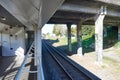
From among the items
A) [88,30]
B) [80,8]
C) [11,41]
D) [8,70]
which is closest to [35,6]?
[8,70]

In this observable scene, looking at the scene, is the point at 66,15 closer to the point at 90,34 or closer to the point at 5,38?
the point at 5,38

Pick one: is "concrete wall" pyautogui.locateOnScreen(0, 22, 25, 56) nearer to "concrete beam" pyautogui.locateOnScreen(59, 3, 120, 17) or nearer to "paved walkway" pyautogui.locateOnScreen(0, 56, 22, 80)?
"paved walkway" pyautogui.locateOnScreen(0, 56, 22, 80)

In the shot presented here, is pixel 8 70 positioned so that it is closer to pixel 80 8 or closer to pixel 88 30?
pixel 80 8

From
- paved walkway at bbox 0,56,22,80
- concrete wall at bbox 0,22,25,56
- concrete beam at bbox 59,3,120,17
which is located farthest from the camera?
concrete wall at bbox 0,22,25,56

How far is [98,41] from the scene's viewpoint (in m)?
19.2

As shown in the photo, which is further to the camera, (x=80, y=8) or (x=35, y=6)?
(x=80, y=8)

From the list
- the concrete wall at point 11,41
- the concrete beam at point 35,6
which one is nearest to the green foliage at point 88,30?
the concrete wall at point 11,41

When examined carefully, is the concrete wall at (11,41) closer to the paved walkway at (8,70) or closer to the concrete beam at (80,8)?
the paved walkway at (8,70)

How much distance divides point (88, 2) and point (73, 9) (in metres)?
1.72

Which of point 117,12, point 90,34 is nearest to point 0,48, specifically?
point 117,12

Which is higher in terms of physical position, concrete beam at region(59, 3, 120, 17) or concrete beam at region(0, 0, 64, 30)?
concrete beam at region(59, 3, 120, 17)

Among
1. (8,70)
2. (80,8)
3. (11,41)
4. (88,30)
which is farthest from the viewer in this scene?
(88,30)

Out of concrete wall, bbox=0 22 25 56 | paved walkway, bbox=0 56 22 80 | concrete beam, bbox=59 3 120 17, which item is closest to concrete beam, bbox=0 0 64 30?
paved walkway, bbox=0 56 22 80

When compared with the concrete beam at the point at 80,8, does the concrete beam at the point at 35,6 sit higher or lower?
lower
